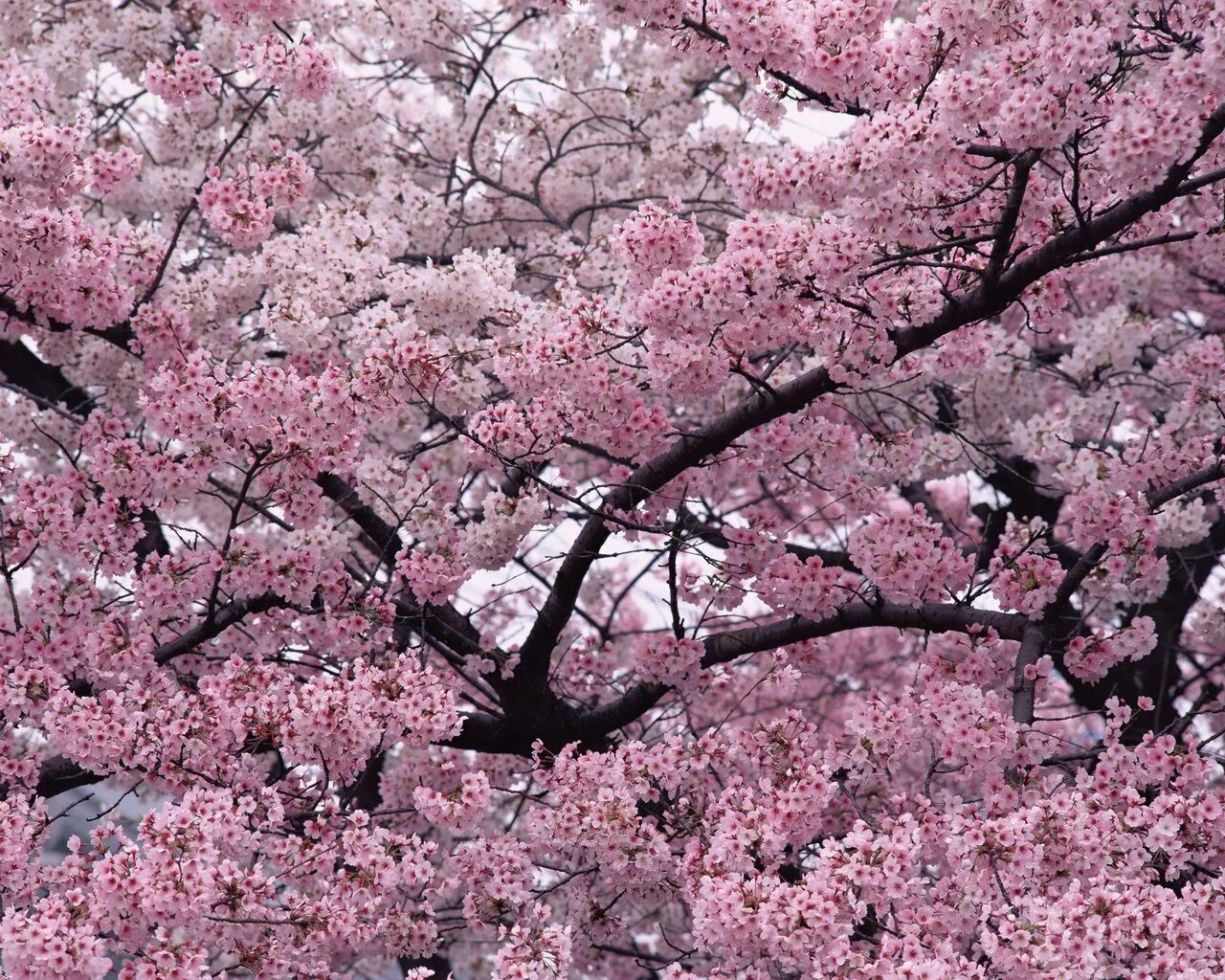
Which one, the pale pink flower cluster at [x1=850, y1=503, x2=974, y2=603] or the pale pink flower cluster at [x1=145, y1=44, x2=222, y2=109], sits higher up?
the pale pink flower cluster at [x1=145, y1=44, x2=222, y2=109]

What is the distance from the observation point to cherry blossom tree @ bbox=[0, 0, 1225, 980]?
436 cm

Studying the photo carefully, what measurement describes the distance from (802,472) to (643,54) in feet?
14.7

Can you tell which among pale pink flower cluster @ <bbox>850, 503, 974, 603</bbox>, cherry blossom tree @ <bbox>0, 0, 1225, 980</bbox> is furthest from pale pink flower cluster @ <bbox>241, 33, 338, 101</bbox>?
pale pink flower cluster @ <bbox>850, 503, 974, 603</bbox>

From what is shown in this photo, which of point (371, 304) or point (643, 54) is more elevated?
point (643, 54)

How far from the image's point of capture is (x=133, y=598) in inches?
228

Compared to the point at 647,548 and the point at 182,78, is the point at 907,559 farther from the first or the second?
the point at 182,78

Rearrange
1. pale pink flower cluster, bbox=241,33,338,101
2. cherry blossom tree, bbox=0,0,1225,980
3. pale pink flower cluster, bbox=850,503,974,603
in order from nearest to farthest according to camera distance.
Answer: cherry blossom tree, bbox=0,0,1225,980 < pale pink flower cluster, bbox=850,503,974,603 < pale pink flower cluster, bbox=241,33,338,101

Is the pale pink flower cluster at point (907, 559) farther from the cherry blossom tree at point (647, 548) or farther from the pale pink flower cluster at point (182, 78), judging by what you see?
the pale pink flower cluster at point (182, 78)

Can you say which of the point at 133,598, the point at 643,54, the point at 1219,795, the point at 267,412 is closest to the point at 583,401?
the point at 267,412

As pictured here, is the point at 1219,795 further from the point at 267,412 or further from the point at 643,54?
the point at 643,54

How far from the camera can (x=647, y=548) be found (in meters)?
5.55

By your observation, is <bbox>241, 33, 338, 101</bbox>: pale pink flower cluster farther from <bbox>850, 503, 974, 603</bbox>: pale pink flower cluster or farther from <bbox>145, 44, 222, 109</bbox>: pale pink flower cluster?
<bbox>850, 503, 974, 603</bbox>: pale pink flower cluster

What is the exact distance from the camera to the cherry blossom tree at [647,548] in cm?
436

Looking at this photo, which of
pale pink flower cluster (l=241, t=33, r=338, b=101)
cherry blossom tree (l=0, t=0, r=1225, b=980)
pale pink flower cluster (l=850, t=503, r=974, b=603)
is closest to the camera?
cherry blossom tree (l=0, t=0, r=1225, b=980)
